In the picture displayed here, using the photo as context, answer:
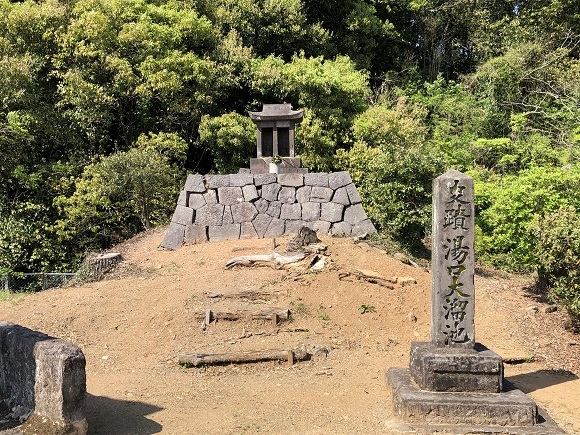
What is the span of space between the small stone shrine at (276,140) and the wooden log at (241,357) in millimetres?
6312

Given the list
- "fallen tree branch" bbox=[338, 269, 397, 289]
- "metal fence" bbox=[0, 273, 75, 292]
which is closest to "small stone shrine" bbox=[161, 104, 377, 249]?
"fallen tree branch" bbox=[338, 269, 397, 289]

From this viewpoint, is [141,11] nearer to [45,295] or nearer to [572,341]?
[45,295]

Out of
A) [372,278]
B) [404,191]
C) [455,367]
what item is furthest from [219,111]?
[455,367]

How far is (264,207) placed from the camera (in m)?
11.7

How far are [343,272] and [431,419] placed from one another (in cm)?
406

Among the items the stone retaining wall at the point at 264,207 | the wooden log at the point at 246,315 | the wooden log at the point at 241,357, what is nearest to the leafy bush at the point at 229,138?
the stone retaining wall at the point at 264,207

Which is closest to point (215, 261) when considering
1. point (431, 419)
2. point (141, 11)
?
point (431, 419)

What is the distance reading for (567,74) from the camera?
17031 millimetres

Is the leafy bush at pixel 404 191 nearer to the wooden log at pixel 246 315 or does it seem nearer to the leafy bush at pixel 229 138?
the wooden log at pixel 246 315

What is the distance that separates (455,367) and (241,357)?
267 cm

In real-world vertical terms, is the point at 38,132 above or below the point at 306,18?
below

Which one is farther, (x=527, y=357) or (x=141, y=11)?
(x=141, y=11)

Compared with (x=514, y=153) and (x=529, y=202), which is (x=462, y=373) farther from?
(x=514, y=153)

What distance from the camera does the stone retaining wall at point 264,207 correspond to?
37.9 ft
